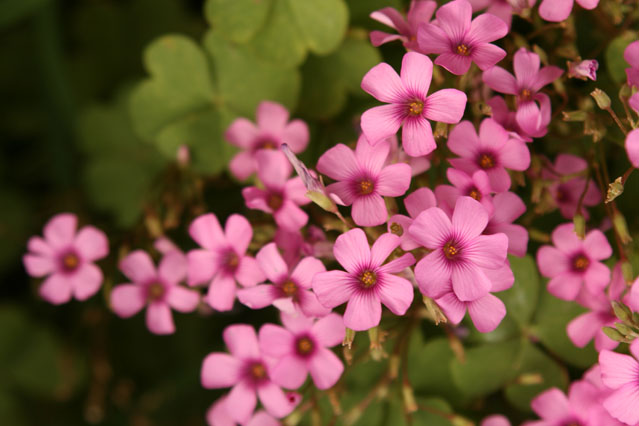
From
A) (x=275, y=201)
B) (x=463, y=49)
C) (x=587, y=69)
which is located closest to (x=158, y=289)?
(x=275, y=201)

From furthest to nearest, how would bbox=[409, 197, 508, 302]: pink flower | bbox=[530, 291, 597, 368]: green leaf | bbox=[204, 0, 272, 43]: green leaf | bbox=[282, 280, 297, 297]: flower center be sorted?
bbox=[204, 0, 272, 43]: green leaf
bbox=[530, 291, 597, 368]: green leaf
bbox=[282, 280, 297, 297]: flower center
bbox=[409, 197, 508, 302]: pink flower

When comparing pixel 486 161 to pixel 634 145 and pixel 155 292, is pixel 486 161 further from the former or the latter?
pixel 155 292

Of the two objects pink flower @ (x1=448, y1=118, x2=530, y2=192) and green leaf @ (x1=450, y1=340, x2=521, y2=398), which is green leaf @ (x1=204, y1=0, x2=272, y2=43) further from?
green leaf @ (x1=450, y1=340, x2=521, y2=398)

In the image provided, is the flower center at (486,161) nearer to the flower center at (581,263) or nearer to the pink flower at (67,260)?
the flower center at (581,263)

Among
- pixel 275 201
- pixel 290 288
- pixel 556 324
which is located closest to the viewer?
pixel 290 288

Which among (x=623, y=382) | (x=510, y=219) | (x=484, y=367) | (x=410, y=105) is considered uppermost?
(x=410, y=105)

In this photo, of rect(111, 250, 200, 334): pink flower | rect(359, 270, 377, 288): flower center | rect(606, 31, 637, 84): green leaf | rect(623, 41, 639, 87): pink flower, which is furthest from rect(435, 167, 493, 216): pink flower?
rect(111, 250, 200, 334): pink flower

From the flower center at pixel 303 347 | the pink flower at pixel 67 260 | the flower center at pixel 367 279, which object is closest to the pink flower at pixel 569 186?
the flower center at pixel 367 279
